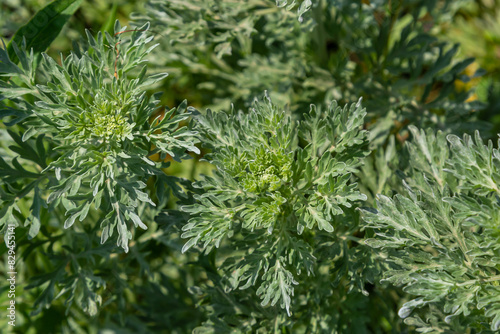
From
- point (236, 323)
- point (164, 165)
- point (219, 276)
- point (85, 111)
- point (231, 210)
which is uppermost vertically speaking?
point (85, 111)

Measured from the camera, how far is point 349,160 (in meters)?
1.69

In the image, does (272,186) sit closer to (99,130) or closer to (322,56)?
(99,130)

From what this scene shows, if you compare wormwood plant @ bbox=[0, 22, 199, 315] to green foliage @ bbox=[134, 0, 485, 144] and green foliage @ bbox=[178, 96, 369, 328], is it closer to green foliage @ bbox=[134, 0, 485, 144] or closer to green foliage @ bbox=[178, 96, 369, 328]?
green foliage @ bbox=[178, 96, 369, 328]

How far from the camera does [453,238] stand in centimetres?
167

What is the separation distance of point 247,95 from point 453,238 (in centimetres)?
144

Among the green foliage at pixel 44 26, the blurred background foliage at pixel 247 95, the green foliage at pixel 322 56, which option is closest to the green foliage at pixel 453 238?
the blurred background foliage at pixel 247 95

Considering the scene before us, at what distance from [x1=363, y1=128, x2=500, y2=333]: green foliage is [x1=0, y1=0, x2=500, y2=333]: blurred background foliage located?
411 mm

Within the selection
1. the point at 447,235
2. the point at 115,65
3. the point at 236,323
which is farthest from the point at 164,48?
the point at 447,235

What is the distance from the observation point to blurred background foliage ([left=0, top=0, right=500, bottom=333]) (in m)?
2.15

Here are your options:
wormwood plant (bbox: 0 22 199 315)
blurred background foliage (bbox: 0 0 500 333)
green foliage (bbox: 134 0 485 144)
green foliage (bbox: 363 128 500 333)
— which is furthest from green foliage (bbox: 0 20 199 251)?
green foliage (bbox: 363 128 500 333)

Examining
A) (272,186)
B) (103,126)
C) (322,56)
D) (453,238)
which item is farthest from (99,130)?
(322,56)

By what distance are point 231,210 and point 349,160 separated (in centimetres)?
48

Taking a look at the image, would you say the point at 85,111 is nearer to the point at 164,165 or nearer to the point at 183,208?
the point at 164,165

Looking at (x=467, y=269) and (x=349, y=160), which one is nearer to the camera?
(x=467, y=269)
